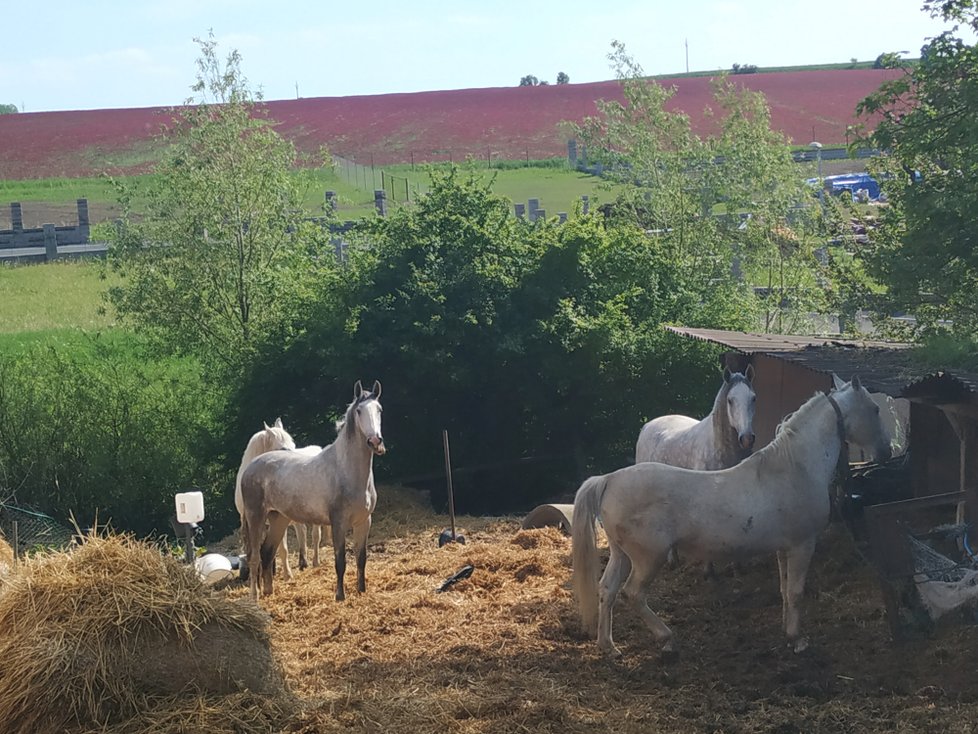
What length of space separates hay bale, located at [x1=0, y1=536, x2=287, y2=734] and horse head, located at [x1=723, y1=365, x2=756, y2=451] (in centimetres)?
370

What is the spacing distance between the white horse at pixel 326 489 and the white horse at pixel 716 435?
246 centimetres

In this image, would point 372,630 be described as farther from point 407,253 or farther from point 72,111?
point 72,111

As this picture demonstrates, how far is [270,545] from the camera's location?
10125 millimetres

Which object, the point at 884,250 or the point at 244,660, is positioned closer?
the point at 244,660

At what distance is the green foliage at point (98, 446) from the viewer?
52.1ft

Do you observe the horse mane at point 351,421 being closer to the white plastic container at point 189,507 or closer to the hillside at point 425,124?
the white plastic container at point 189,507

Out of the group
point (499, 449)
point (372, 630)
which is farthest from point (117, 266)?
point (372, 630)

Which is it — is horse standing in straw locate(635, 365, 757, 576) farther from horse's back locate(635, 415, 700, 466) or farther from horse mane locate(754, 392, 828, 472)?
horse mane locate(754, 392, 828, 472)

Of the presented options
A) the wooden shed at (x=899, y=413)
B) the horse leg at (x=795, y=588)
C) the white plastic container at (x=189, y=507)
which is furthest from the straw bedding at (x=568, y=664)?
the white plastic container at (x=189, y=507)

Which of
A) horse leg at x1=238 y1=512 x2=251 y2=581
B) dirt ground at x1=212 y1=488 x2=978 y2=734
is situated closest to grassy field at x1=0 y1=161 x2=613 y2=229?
horse leg at x1=238 y1=512 x2=251 y2=581

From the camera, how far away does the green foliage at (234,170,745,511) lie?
15.0 metres

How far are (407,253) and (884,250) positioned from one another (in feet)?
23.1

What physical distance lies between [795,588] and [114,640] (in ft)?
13.5

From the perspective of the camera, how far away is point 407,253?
15.5m
